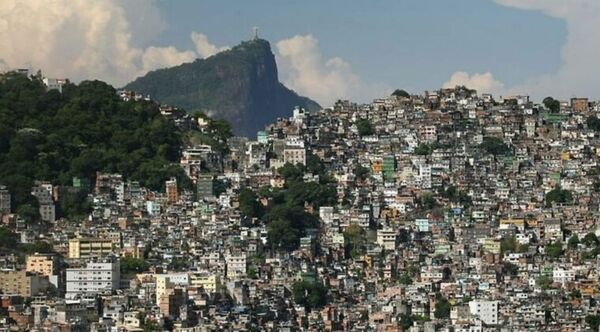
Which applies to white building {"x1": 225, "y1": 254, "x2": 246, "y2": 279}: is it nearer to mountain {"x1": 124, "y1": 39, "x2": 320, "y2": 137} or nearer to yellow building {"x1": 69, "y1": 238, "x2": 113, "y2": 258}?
yellow building {"x1": 69, "y1": 238, "x2": 113, "y2": 258}

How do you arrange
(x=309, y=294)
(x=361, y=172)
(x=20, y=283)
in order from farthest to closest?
(x=361, y=172) → (x=309, y=294) → (x=20, y=283)

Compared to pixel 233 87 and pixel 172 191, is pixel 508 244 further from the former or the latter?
pixel 233 87

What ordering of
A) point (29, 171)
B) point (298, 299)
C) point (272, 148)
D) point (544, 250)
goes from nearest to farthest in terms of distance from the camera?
point (298, 299) → point (544, 250) → point (29, 171) → point (272, 148)

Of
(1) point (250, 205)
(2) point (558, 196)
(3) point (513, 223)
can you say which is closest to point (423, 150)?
(2) point (558, 196)

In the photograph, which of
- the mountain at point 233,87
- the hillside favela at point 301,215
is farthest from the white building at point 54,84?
the mountain at point 233,87

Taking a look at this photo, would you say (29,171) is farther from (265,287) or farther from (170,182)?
(265,287)

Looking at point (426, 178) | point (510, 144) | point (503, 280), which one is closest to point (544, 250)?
point (503, 280)
